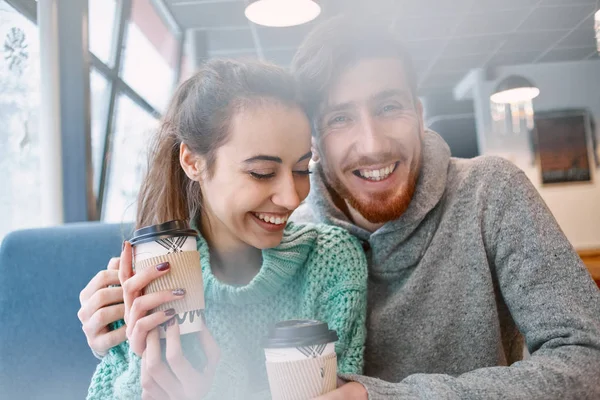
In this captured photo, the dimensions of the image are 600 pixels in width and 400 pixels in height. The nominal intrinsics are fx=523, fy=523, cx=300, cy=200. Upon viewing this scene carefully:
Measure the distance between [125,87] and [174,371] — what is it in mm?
1000

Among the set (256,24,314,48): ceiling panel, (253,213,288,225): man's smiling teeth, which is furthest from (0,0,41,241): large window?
(253,213,288,225): man's smiling teeth

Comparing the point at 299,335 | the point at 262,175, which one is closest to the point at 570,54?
the point at 262,175

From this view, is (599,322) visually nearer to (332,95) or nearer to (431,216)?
(431,216)

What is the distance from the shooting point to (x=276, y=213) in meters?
0.67

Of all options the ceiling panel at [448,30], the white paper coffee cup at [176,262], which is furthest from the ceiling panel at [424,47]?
the white paper coffee cup at [176,262]

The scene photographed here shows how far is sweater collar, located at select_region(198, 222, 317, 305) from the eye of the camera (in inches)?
27.2

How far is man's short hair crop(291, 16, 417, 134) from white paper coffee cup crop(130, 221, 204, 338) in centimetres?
30

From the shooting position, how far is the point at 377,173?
0.78 meters

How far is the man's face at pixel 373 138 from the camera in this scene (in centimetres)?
74

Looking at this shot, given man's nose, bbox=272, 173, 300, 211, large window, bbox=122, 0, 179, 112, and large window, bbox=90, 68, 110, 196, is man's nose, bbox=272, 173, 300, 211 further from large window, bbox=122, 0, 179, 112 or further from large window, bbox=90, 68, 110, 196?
large window, bbox=90, 68, 110, 196

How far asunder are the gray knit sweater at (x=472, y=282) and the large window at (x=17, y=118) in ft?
2.06

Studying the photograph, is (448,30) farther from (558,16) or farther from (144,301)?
(144,301)

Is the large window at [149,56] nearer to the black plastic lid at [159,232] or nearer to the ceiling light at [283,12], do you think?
the ceiling light at [283,12]

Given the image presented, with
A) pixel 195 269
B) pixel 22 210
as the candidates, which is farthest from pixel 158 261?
pixel 22 210
